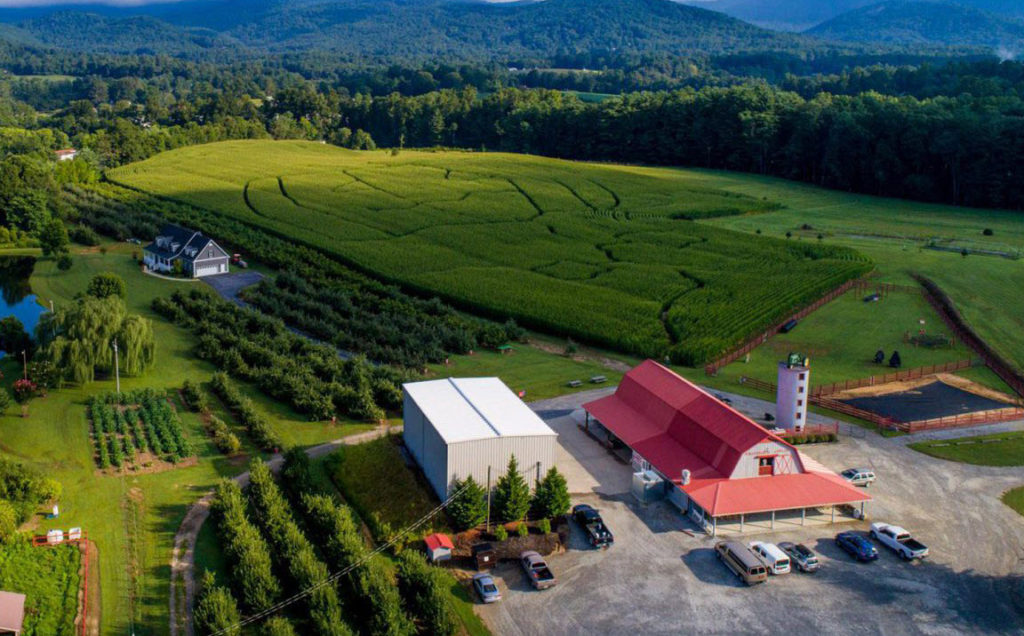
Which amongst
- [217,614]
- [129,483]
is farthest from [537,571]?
[129,483]

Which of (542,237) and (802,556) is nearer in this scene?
(802,556)

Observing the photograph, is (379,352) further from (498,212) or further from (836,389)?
(498,212)

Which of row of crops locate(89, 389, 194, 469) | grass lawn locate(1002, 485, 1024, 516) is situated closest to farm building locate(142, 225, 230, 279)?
row of crops locate(89, 389, 194, 469)

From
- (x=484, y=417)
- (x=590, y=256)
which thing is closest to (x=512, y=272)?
(x=590, y=256)

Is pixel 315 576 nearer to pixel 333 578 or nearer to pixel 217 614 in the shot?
pixel 333 578

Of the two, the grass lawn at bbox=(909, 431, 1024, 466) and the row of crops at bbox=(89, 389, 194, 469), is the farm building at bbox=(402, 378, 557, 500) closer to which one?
the row of crops at bbox=(89, 389, 194, 469)

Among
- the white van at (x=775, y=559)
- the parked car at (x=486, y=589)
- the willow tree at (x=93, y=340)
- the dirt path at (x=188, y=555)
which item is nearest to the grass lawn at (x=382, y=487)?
the dirt path at (x=188, y=555)

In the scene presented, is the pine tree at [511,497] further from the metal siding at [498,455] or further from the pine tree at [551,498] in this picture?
the metal siding at [498,455]
